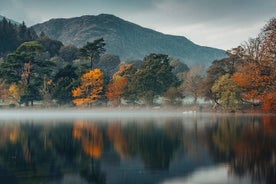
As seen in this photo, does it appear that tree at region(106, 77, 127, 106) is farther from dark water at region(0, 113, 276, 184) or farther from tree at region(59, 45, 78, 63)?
dark water at region(0, 113, 276, 184)

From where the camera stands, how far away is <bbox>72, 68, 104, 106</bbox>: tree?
85.4 meters

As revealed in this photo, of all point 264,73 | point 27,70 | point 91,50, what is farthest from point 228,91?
point 27,70

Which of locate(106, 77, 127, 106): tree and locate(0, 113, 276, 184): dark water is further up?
locate(106, 77, 127, 106): tree

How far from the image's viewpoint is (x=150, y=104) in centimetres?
9088

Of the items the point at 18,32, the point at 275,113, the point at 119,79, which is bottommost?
the point at 275,113

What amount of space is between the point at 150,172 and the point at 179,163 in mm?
2819

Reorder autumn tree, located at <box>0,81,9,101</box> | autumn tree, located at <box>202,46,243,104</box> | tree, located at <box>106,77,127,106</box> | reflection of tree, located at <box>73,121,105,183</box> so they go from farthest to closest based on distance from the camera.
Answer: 1. autumn tree, located at <box>0,81,9,101</box>
2. tree, located at <box>106,77,127,106</box>
3. autumn tree, located at <box>202,46,243,104</box>
4. reflection of tree, located at <box>73,121,105,183</box>

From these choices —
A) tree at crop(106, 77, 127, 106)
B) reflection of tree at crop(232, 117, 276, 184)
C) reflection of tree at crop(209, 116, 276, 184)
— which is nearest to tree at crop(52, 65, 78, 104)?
tree at crop(106, 77, 127, 106)

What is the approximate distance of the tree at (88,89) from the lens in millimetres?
85438

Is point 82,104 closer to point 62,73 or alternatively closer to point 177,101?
point 62,73

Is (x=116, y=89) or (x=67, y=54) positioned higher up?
(x=67, y=54)

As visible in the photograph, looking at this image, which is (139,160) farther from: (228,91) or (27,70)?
(27,70)

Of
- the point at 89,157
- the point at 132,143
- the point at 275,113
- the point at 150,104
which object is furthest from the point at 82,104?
the point at 89,157

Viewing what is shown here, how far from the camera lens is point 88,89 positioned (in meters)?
88.0
